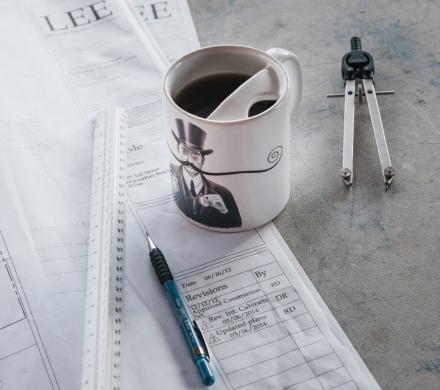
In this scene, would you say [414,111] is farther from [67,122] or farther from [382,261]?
[67,122]

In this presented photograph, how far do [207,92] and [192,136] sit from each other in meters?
0.06

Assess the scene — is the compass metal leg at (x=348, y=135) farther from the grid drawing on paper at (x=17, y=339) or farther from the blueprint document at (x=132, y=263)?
the grid drawing on paper at (x=17, y=339)

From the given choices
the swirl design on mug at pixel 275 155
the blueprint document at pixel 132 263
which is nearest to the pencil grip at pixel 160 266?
the blueprint document at pixel 132 263

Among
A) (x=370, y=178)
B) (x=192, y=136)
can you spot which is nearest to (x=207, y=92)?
(x=192, y=136)

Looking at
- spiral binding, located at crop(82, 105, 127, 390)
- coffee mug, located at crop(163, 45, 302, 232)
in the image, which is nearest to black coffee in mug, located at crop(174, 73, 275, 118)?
coffee mug, located at crop(163, 45, 302, 232)

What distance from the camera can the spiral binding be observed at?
1.37ft

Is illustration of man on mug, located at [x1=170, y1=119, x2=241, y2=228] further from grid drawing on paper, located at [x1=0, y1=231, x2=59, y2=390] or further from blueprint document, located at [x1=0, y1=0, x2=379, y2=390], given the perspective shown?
grid drawing on paper, located at [x1=0, y1=231, x2=59, y2=390]

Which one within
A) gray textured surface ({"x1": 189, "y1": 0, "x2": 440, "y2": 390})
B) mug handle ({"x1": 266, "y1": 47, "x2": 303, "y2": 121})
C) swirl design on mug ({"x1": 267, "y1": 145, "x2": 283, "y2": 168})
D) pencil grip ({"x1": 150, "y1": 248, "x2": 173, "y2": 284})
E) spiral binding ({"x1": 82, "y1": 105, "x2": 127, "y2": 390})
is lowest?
gray textured surface ({"x1": 189, "y1": 0, "x2": 440, "y2": 390})

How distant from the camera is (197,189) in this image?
47 cm

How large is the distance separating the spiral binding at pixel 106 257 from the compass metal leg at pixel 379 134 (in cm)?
22

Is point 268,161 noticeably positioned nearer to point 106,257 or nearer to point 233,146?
point 233,146

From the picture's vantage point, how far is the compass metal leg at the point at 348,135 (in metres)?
0.52

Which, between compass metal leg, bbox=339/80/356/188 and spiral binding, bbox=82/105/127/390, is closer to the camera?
spiral binding, bbox=82/105/127/390

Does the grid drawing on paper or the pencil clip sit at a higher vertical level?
the grid drawing on paper
